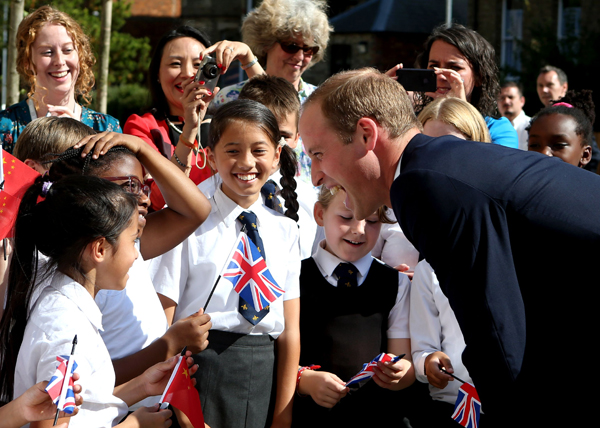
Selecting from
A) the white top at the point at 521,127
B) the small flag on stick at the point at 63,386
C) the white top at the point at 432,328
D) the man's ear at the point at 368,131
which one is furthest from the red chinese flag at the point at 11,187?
the white top at the point at 521,127

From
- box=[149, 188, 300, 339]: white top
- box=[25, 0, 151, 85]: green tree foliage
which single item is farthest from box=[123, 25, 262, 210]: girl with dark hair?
box=[25, 0, 151, 85]: green tree foliage

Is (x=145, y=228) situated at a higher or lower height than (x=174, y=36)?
lower

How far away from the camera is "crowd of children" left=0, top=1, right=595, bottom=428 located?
233 centimetres

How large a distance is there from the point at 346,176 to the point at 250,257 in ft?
3.17

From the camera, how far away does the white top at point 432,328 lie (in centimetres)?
322

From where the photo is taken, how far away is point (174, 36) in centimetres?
428

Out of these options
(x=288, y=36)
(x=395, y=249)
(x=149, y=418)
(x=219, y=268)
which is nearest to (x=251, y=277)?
(x=219, y=268)

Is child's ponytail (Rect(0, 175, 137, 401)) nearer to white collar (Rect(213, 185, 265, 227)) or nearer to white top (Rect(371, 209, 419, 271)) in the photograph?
white collar (Rect(213, 185, 265, 227))

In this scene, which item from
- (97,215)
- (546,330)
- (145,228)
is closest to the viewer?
(546,330)

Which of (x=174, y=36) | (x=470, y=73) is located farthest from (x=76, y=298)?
(x=470, y=73)

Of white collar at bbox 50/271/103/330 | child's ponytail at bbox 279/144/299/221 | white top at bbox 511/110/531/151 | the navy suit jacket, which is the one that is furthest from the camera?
white top at bbox 511/110/531/151

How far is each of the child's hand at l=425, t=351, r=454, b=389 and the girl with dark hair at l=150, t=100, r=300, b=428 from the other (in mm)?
621

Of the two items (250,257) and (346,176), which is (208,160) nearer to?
(250,257)

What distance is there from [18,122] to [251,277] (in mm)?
1719
